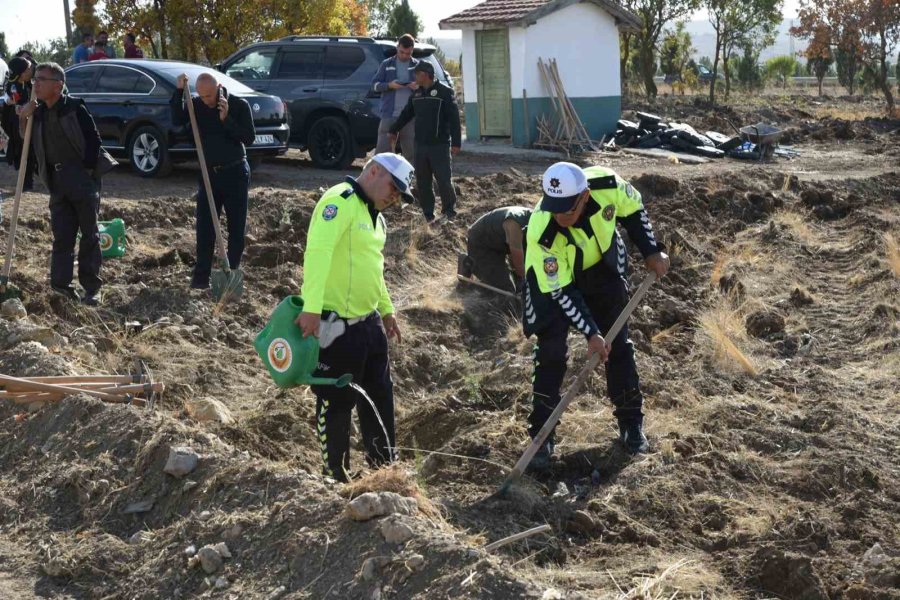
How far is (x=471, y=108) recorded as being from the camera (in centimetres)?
2233

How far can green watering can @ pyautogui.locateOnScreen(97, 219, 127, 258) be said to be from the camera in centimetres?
1049

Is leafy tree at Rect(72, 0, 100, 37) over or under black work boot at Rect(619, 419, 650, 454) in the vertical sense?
over

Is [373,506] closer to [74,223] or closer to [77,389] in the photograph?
[77,389]

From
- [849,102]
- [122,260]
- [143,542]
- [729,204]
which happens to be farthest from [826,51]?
[143,542]

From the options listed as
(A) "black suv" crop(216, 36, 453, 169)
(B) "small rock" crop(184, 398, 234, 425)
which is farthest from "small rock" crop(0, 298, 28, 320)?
(A) "black suv" crop(216, 36, 453, 169)

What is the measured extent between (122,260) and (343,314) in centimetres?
585

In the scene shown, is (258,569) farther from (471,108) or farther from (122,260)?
(471,108)

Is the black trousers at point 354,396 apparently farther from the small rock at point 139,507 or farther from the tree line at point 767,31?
the tree line at point 767,31

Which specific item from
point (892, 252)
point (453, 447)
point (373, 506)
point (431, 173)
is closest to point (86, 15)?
point (431, 173)

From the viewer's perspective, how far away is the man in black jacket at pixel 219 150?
9.42m

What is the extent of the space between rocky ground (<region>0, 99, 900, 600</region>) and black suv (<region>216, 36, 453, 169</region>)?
359cm

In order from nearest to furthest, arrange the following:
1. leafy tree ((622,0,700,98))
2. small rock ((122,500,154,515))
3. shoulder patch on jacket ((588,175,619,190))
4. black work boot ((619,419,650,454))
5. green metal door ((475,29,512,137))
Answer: small rock ((122,500,154,515)) → shoulder patch on jacket ((588,175,619,190)) → black work boot ((619,419,650,454)) → green metal door ((475,29,512,137)) → leafy tree ((622,0,700,98))

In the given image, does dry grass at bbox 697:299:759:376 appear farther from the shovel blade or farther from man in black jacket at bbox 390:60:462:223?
the shovel blade

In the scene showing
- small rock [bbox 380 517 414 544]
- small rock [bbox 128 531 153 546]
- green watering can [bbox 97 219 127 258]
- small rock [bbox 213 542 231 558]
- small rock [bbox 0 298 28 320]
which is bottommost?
small rock [bbox 128 531 153 546]
